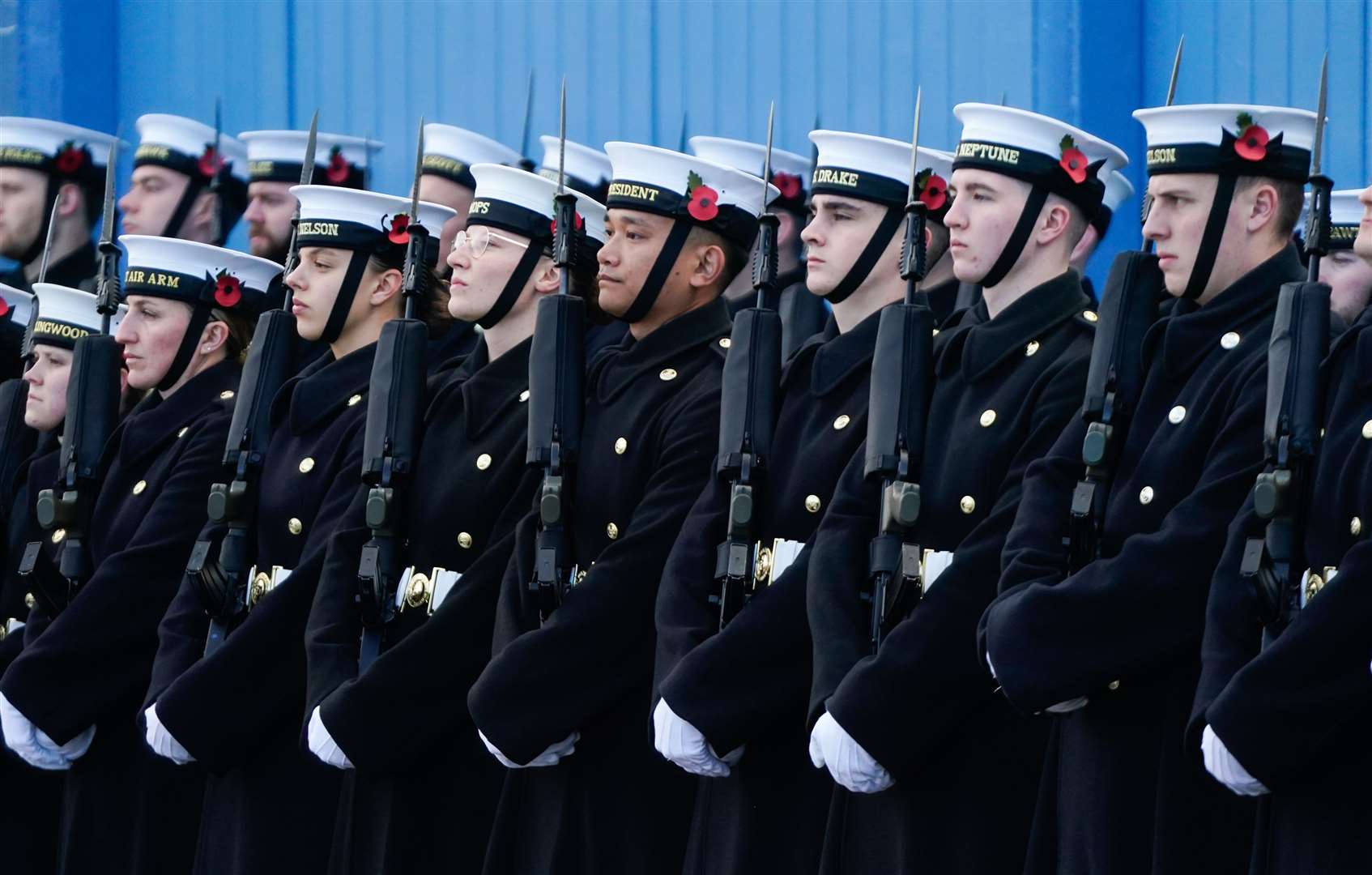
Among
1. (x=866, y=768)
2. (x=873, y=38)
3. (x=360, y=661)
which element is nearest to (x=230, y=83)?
(x=873, y=38)

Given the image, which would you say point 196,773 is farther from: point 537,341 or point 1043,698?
point 1043,698

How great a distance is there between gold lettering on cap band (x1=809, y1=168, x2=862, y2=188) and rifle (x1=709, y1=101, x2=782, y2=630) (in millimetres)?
328

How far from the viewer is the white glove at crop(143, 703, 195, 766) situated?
6.23 meters

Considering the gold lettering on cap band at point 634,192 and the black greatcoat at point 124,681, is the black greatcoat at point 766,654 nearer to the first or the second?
the gold lettering on cap band at point 634,192

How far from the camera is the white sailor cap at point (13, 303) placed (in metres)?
8.30

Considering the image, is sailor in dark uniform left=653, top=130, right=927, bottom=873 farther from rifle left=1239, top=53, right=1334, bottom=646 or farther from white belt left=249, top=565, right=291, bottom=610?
white belt left=249, top=565, right=291, bottom=610

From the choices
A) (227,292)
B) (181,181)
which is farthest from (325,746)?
(181,181)

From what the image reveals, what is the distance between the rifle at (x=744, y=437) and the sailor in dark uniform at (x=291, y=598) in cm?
124

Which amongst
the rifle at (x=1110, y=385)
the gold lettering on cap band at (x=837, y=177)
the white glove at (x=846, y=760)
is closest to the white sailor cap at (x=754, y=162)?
the gold lettering on cap band at (x=837, y=177)

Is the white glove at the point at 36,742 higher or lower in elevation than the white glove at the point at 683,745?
lower

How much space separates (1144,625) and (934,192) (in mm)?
1526

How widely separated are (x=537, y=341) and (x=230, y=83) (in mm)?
4868

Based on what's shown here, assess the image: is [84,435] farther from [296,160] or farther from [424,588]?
[296,160]

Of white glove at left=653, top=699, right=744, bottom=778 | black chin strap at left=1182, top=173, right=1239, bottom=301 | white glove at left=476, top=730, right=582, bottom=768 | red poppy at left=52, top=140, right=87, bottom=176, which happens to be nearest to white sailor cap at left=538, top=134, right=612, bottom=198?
red poppy at left=52, top=140, right=87, bottom=176
